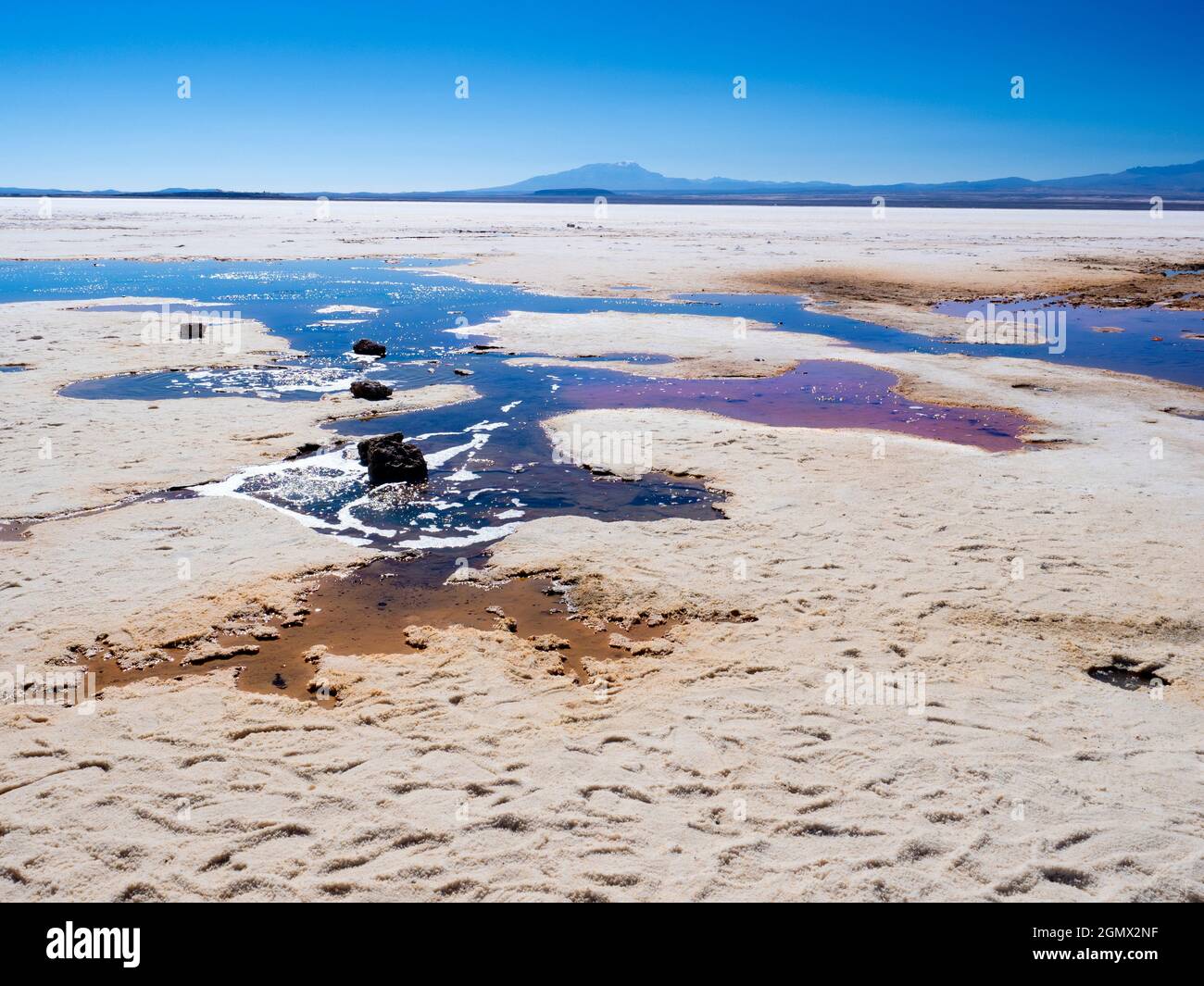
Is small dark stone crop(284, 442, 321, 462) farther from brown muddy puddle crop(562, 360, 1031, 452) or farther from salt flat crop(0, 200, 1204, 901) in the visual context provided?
brown muddy puddle crop(562, 360, 1031, 452)

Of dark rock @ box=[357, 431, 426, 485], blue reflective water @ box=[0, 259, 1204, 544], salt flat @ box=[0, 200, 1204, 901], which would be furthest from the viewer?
dark rock @ box=[357, 431, 426, 485]

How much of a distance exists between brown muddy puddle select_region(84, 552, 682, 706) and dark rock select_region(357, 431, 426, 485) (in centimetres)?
247

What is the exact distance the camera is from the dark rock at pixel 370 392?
15.4 m

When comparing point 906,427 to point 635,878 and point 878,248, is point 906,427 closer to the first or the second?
point 635,878

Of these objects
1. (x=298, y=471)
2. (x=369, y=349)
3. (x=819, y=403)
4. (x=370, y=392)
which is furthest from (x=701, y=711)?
(x=369, y=349)

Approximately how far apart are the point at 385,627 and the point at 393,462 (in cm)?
403

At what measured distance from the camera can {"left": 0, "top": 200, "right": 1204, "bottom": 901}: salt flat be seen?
469 centimetres

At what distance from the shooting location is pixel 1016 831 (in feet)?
16.2

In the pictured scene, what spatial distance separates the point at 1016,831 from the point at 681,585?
12.6 feet

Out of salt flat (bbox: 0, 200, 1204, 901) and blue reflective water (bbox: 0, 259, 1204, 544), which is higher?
blue reflective water (bbox: 0, 259, 1204, 544)

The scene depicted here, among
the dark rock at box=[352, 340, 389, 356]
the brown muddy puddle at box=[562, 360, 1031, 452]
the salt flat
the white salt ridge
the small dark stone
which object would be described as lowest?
the salt flat

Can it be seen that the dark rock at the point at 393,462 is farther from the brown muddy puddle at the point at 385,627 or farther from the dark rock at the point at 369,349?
the dark rock at the point at 369,349

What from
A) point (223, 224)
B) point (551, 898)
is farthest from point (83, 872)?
point (223, 224)

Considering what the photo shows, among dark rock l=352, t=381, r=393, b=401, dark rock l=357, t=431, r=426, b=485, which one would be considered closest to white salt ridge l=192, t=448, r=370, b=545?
dark rock l=357, t=431, r=426, b=485
